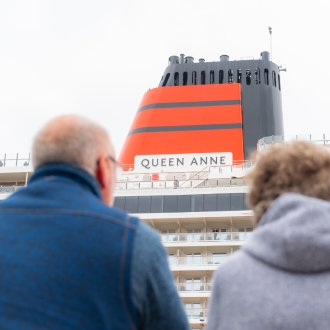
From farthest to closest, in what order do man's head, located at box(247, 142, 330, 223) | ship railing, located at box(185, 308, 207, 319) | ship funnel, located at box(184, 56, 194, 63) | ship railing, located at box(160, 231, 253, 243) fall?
ship funnel, located at box(184, 56, 194, 63) < ship railing, located at box(160, 231, 253, 243) < ship railing, located at box(185, 308, 207, 319) < man's head, located at box(247, 142, 330, 223)

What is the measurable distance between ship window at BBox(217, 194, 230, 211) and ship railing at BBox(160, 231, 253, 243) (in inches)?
39.9

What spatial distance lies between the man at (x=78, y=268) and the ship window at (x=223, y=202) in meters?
19.6

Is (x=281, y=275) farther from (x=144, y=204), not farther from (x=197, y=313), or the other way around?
(x=144, y=204)

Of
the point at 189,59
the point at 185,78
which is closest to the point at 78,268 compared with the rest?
the point at 185,78

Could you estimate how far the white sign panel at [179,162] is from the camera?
23.6 metres

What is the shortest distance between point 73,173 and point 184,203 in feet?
64.7

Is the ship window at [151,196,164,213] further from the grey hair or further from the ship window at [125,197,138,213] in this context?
the grey hair

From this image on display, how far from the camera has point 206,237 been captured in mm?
21422

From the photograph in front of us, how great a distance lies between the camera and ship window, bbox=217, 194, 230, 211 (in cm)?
2173

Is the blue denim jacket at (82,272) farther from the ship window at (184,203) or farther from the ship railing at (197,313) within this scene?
the ship window at (184,203)

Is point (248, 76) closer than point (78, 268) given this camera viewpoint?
No

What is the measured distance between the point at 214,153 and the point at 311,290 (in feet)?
72.0

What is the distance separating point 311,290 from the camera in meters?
2.24

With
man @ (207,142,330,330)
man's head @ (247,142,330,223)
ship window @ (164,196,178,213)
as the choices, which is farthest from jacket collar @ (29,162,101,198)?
ship window @ (164,196,178,213)
